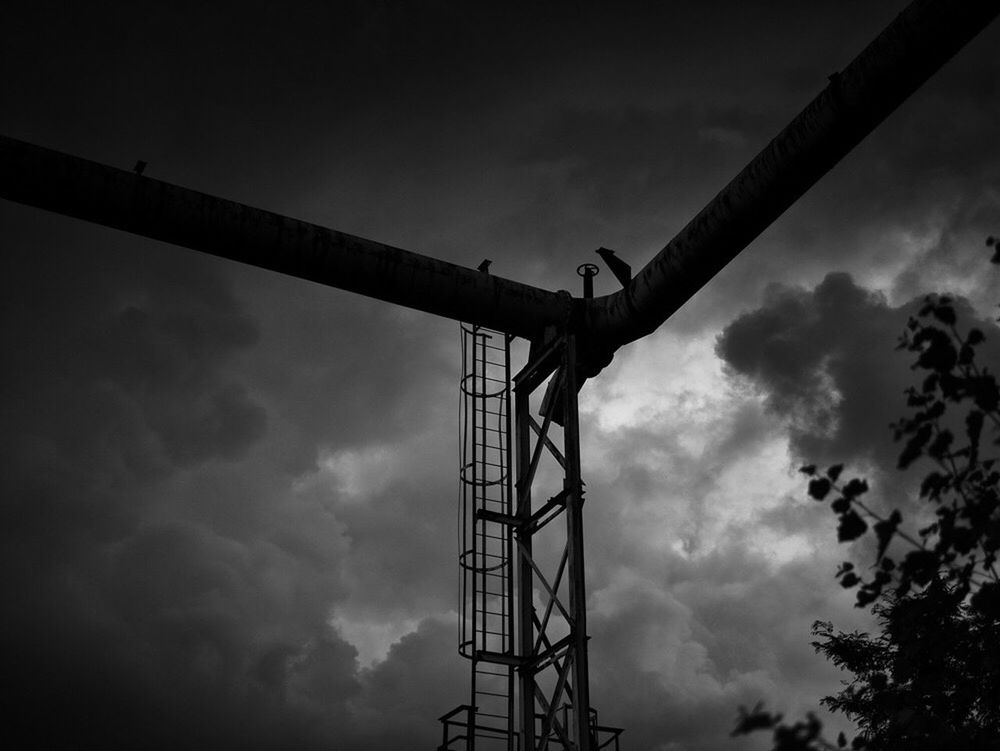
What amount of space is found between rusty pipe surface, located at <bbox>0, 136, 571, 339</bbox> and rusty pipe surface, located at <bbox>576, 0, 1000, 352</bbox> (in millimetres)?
1041

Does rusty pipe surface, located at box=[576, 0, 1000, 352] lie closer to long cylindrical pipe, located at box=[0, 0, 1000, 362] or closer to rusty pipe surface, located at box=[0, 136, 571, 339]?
long cylindrical pipe, located at box=[0, 0, 1000, 362]

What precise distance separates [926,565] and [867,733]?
1786cm

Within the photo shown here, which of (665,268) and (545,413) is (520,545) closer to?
(545,413)

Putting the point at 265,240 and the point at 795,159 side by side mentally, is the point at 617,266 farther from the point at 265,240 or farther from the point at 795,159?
the point at 265,240

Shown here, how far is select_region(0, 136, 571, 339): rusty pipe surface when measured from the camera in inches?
496

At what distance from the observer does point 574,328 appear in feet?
46.6

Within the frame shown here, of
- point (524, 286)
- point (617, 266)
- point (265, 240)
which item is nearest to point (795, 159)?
point (617, 266)

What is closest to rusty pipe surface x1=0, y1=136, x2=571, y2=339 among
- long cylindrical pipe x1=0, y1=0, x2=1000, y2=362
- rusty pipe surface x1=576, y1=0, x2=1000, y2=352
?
long cylindrical pipe x1=0, y1=0, x2=1000, y2=362

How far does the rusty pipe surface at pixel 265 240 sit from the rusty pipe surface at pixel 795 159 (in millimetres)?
1041

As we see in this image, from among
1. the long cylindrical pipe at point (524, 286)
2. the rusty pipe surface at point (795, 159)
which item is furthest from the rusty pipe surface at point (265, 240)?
the rusty pipe surface at point (795, 159)

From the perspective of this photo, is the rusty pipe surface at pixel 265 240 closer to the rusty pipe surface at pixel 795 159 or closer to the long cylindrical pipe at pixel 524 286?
the long cylindrical pipe at pixel 524 286

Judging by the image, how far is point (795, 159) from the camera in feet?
37.9

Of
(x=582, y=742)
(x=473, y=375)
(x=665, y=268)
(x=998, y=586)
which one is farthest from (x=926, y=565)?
(x=473, y=375)

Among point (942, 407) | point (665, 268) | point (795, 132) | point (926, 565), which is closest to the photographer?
point (926, 565)
